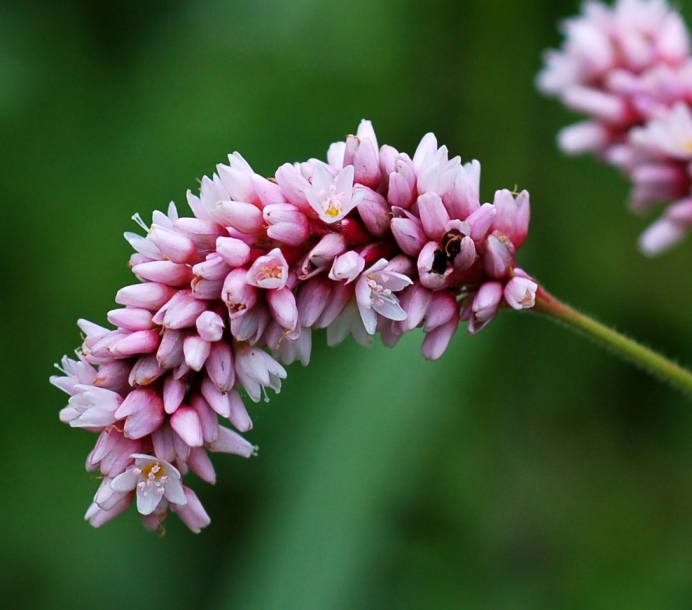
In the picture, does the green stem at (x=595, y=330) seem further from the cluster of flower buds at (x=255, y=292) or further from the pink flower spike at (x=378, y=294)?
the pink flower spike at (x=378, y=294)

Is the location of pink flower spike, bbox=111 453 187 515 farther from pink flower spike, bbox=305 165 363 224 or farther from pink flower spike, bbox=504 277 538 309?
pink flower spike, bbox=504 277 538 309

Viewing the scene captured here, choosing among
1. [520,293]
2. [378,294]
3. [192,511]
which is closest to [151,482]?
[192,511]

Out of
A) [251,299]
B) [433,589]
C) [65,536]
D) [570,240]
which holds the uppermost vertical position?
[570,240]

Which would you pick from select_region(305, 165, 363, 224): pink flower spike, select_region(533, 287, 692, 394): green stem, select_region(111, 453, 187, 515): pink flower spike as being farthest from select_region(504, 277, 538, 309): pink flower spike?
select_region(111, 453, 187, 515): pink flower spike

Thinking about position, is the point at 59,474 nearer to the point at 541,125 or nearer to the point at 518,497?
the point at 518,497

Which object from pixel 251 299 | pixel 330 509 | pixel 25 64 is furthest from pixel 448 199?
pixel 25 64

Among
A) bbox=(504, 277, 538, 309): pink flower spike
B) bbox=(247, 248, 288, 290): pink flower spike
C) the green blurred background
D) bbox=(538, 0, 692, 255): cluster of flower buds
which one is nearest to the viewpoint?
bbox=(247, 248, 288, 290): pink flower spike
